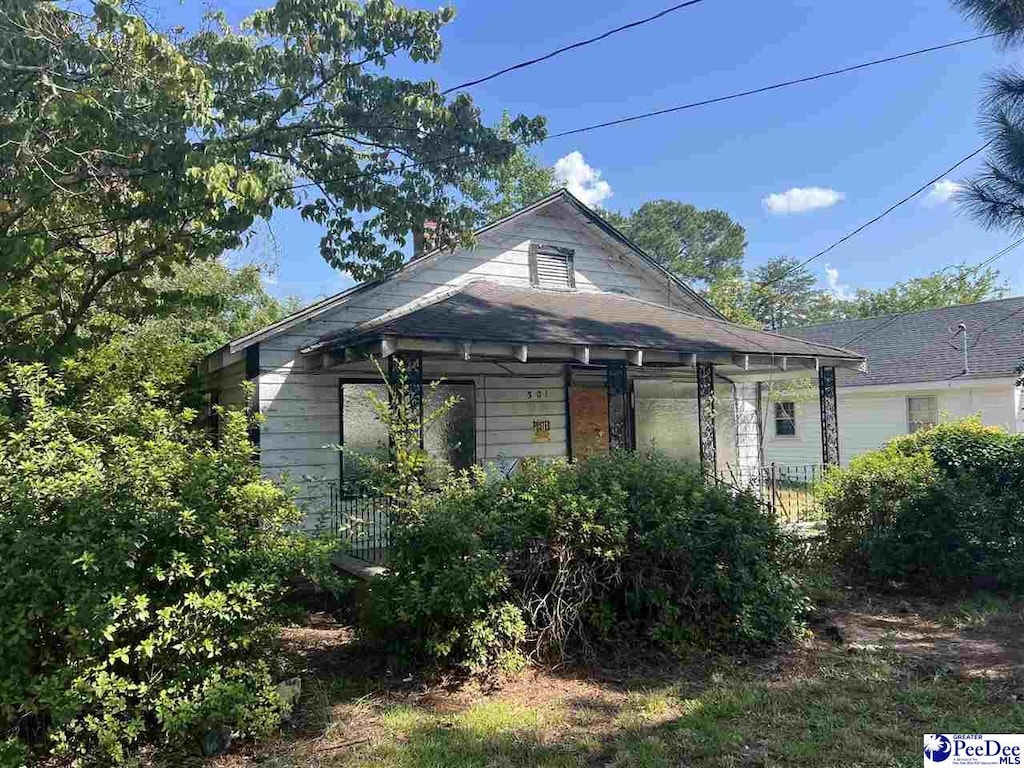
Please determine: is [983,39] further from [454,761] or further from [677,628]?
[454,761]

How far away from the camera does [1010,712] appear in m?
4.11

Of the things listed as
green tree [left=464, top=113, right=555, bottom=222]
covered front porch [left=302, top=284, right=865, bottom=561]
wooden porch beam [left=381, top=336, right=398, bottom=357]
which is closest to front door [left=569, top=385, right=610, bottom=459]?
covered front porch [left=302, top=284, right=865, bottom=561]

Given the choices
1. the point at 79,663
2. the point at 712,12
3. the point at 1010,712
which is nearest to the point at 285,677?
the point at 79,663

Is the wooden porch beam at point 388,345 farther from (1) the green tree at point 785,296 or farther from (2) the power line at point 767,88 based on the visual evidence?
(1) the green tree at point 785,296

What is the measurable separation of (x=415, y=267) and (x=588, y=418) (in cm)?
420

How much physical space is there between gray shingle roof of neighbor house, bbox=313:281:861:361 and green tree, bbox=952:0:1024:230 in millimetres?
3688

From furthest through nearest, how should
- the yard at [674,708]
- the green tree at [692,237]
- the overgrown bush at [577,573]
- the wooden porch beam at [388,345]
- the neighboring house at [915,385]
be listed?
the green tree at [692,237] → the neighboring house at [915,385] → the wooden porch beam at [388,345] → the overgrown bush at [577,573] → the yard at [674,708]

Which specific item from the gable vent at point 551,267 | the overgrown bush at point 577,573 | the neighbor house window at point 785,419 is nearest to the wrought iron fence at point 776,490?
the overgrown bush at point 577,573

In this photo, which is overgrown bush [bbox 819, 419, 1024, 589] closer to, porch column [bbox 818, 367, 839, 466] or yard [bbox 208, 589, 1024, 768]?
yard [bbox 208, 589, 1024, 768]

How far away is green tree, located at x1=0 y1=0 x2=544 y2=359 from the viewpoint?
18.5ft

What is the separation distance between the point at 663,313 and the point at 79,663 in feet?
33.7

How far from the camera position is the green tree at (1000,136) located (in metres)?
6.36

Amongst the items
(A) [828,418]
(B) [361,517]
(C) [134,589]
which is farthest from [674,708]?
(A) [828,418]

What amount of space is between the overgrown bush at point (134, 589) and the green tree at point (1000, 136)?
7091mm
